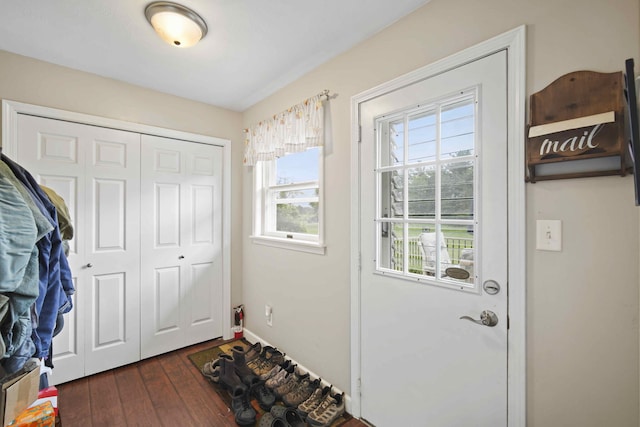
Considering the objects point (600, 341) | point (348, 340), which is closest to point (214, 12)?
point (348, 340)

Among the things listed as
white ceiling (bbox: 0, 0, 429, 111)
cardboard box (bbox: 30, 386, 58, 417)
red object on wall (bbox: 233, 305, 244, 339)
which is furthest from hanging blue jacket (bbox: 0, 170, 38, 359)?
red object on wall (bbox: 233, 305, 244, 339)

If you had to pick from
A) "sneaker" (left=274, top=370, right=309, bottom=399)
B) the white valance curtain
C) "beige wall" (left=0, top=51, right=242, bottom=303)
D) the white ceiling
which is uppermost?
the white ceiling

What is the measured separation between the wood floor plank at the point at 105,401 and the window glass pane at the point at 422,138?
237cm

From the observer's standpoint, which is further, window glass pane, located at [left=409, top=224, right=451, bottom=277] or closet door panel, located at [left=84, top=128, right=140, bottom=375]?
closet door panel, located at [left=84, top=128, right=140, bottom=375]

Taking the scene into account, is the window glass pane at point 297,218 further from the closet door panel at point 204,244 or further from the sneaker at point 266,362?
the sneaker at point 266,362

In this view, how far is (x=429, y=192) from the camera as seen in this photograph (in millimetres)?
1483

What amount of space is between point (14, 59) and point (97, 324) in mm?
2000

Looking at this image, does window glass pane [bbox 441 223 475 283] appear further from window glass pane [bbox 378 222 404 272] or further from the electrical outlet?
the electrical outlet

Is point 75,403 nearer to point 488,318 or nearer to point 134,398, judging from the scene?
point 134,398

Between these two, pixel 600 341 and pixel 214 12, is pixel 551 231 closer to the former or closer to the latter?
pixel 600 341

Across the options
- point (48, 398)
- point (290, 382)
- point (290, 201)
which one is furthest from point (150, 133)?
point (290, 382)

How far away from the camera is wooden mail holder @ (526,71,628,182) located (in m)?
0.96

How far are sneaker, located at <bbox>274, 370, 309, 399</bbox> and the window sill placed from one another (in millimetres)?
904

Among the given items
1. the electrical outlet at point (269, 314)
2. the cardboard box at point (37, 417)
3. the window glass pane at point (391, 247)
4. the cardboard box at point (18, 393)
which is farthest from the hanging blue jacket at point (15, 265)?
the electrical outlet at point (269, 314)
